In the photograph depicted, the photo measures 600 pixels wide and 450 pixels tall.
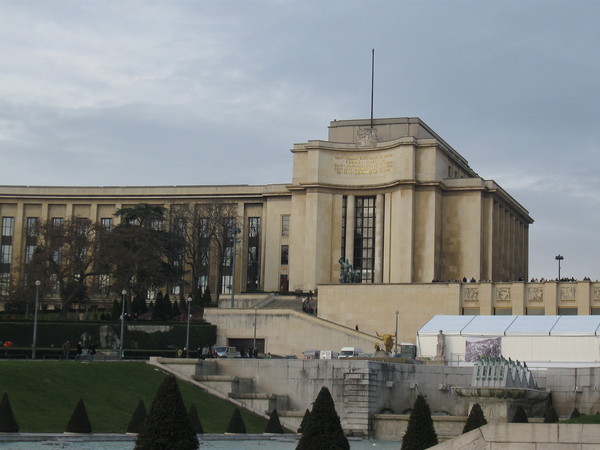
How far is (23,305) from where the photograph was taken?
97.4 m

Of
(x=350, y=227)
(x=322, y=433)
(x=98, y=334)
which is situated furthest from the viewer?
(x=350, y=227)

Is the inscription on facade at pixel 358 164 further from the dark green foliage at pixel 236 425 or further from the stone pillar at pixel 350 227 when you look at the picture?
the dark green foliage at pixel 236 425

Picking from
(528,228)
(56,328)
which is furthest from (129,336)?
(528,228)

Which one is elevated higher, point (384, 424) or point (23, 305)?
point (23, 305)

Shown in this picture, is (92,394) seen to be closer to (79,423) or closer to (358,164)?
(79,423)

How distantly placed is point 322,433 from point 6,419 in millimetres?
16414

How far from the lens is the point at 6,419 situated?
4456 cm

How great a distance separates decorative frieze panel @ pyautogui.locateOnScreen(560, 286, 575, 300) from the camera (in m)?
86.6

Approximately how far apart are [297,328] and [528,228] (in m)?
50.7

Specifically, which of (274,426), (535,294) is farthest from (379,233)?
(274,426)

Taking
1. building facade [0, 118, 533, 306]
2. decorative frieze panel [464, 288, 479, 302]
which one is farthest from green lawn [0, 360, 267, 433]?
building facade [0, 118, 533, 306]

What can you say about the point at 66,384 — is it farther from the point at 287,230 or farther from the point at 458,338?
the point at 287,230

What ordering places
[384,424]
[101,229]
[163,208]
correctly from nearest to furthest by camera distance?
[384,424], [101,229], [163,208]

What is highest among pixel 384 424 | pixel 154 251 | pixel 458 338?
pixel 154 251
